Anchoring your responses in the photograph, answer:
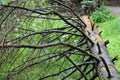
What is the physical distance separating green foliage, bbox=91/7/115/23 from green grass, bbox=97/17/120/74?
29cm

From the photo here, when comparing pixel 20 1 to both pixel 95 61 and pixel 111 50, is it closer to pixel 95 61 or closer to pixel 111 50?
pixel 95 61

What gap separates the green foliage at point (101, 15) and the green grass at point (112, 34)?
29cm

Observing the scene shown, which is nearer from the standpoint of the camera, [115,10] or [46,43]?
[46,43]

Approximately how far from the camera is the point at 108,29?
935 cm

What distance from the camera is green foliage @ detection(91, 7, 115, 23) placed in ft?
34.2

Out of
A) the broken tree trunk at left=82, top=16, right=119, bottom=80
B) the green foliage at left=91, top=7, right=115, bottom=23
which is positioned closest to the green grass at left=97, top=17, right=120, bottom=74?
the green foliage at left=91, top=7, right=115, bottom=23

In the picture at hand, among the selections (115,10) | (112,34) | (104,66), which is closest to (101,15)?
(115,10)

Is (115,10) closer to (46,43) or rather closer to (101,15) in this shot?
(101,15)

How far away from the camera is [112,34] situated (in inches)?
349

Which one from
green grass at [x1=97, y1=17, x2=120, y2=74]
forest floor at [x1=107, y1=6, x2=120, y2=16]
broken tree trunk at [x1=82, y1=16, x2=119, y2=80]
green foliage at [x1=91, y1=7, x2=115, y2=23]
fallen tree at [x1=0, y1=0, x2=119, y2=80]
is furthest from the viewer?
forest floor at [x1=107, y1=6, x2=120, y2=16]

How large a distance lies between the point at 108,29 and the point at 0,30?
17.5 ft

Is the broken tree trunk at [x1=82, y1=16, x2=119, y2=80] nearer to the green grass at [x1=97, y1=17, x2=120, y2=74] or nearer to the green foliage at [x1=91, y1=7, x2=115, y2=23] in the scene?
the green grass at [x1=97, y1=17, x2=120, y2=74]

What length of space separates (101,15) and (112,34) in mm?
1741

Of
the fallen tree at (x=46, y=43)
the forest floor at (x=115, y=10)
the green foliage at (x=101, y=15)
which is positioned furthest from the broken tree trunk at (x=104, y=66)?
the forest floor at (x=115, y=10)
